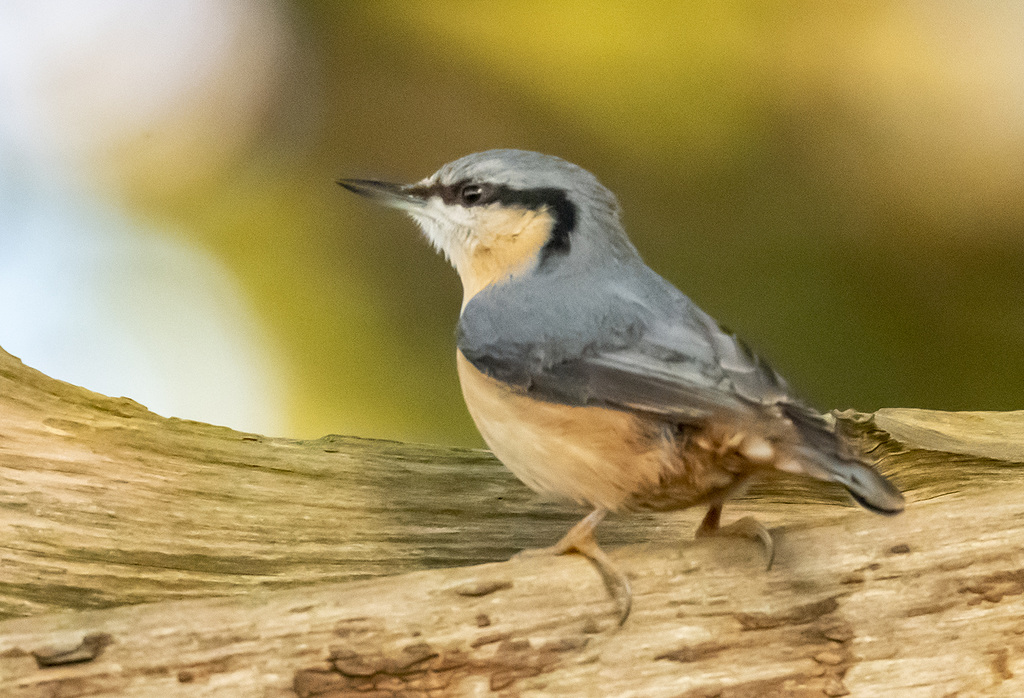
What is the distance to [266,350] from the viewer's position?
6.08 ft

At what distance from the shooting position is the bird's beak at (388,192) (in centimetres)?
131

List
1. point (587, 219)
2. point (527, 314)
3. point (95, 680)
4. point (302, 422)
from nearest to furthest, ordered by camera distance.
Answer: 1. point (95, 680)
2. point (527, 314)
3. point (587, 219)
4. point (302, 422)

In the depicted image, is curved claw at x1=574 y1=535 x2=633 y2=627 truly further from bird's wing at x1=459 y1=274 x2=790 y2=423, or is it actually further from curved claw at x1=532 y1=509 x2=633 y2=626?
bird's wing at x1=459 y1=274 x2=790 y2=423

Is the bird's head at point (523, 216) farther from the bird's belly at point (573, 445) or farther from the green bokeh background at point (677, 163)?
the green bokeh background at point (677, 163)

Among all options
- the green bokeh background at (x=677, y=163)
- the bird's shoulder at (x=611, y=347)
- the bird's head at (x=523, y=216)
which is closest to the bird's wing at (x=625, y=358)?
the bird's shoulder at (x=611, y=347)

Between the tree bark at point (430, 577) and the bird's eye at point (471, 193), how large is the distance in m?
0.46

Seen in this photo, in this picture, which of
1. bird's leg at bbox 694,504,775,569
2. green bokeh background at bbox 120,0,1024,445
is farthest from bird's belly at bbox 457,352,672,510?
green bokeh background at bbox 120,0,1024,445

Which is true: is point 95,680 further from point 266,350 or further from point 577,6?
point 577,6

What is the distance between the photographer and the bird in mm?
994

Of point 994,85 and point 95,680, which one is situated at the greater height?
point 994,85

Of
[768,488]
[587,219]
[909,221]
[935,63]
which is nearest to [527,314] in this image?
[587,219]

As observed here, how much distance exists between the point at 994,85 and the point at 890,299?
22.0 inches

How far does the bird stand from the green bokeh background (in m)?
0.60

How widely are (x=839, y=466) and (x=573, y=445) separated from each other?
319mm
